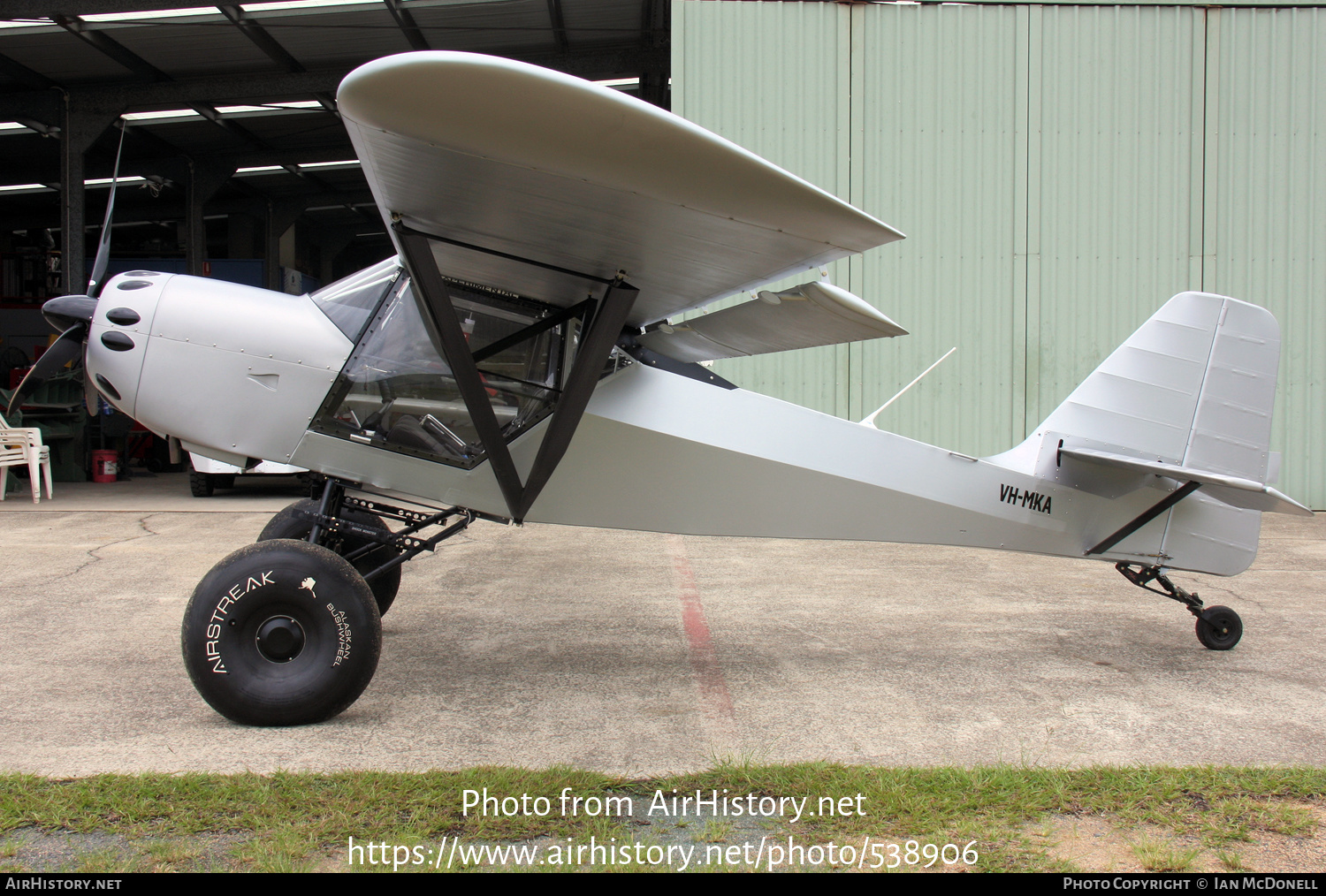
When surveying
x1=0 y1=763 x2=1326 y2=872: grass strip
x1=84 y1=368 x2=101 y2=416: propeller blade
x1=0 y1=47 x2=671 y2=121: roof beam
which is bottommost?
x1=0 y1=763 x2=1326 y2=872: grass strip

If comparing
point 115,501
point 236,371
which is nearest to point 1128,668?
point 236,371

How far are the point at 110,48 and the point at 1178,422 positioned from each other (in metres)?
14.3

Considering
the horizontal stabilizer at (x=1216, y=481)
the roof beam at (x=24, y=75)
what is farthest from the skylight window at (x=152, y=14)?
the horizontal stabilizer at (x=1216, y=481)

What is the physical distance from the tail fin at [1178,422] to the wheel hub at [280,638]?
3.60 meters

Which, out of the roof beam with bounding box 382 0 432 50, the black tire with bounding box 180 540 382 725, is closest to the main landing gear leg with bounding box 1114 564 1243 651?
the black tire with bounding box 180 540 382 725

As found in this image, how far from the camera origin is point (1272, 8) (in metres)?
11.1

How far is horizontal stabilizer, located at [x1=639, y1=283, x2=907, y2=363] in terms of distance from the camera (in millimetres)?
3658

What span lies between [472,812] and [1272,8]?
13.8m

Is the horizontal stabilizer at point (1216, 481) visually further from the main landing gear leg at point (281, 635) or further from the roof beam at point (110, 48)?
the roof beam at point (110, 48)

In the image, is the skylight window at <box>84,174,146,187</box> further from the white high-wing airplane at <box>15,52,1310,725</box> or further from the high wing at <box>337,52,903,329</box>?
the high wing at <box>337,52,903,329</box>

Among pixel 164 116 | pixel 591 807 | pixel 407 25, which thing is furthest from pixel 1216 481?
pixel 164 116

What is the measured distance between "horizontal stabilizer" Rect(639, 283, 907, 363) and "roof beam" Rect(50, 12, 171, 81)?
35.4ft

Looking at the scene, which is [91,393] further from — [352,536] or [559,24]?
[559,24]

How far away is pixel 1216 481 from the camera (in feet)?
13.9
